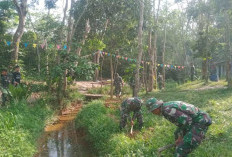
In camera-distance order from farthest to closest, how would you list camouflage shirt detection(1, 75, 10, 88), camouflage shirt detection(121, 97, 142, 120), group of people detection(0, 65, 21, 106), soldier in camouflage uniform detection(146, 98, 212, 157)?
camouflage shirt detection(1, 75, 10, 88)
group of people detection(0, 65, 21, 106)
camouflage shirt detection(121, 97, 142, 120)
soldier in camouflage uniform detection(146, 98, 212, 157)

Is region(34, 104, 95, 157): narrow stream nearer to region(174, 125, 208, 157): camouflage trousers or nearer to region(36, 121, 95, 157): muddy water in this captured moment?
region(36, 121, 95, 157): muddy water

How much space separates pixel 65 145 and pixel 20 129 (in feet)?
4.98

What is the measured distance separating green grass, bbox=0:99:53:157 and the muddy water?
1.25 feet

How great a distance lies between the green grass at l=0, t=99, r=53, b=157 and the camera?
5.71m

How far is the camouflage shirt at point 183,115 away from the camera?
4078 mm

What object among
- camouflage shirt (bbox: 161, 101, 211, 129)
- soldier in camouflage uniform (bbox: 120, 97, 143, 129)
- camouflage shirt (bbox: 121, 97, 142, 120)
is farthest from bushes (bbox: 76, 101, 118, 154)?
camouflage shirt (bbox: 161, 101, 211, 129)

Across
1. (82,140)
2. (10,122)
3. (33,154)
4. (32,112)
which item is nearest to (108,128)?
(82,140)

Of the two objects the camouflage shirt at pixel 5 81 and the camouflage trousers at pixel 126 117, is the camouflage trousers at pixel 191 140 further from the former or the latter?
the camouflage shirt at pixel 5 81

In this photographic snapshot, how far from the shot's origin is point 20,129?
6.82 meters

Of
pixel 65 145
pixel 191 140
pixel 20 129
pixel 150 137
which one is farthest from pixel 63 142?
pixel 191 140

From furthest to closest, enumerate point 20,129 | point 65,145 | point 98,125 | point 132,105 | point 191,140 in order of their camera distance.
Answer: point 98,125, point 65,145, point 20,129, point 132,105, point 191,140

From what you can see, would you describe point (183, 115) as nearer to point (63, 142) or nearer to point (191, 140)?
point (191, 140)

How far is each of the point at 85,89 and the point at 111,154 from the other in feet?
42.0

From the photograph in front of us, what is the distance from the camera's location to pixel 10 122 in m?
6.59
